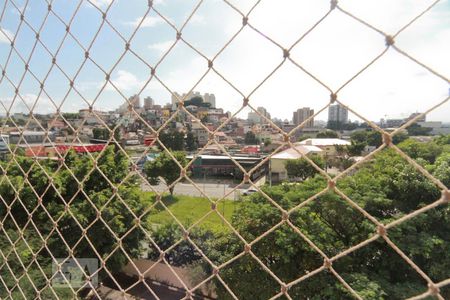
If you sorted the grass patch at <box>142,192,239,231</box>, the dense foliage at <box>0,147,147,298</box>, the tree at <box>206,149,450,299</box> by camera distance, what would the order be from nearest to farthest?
the tree at <box>206,149,450,299</box> < the dense foliage at <box>0,147,147,298</box> < the grass patch at <box>142,192,239,231</box>

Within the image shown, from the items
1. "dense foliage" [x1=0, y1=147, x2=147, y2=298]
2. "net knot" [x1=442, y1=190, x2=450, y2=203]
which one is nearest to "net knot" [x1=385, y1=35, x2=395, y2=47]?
"net knot" [x1=442, y1=190, x2=450, y2=203]

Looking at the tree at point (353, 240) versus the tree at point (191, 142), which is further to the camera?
the tree at point (191, 142)

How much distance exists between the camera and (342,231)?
Answer: 311 cm

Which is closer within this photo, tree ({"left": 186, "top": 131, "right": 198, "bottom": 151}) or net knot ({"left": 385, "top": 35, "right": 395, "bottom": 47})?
net knot ({"left": 385, "top": 35, "right": 395, "bottom": 47})

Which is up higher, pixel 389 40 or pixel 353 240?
pixel 389 40

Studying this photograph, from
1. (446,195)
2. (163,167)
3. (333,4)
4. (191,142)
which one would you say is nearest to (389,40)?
(333,4)

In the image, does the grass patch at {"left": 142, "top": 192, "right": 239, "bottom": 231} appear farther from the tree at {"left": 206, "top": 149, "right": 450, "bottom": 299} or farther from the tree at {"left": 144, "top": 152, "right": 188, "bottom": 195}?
the tree at {"left": 206, "top": 149, "right": 450, "bottom": 299}

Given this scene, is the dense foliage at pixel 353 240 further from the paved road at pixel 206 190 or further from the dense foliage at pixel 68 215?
the paved road at pixel 206 190

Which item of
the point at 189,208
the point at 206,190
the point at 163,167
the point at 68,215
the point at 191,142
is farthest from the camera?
the point at 191,142

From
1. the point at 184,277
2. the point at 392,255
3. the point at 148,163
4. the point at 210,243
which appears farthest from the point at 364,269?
the point at 148,163

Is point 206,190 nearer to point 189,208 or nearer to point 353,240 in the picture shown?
point 189,208

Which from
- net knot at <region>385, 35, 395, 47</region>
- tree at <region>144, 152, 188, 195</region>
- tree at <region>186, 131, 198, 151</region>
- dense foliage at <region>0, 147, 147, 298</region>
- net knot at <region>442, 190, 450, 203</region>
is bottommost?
tree at <region>186, 131, 198, 151</region>

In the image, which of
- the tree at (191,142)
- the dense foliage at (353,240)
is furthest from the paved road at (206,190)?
the dense foliage at (353,240)

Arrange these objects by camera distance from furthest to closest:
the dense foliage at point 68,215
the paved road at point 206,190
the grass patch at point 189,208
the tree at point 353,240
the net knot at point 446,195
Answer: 1. the paved road at point 206,190
2. the grass patch at point 189,208
3. the dense foliage at point 68,215
4. the tree at point 353,240
5. the net knot at point 446,195
